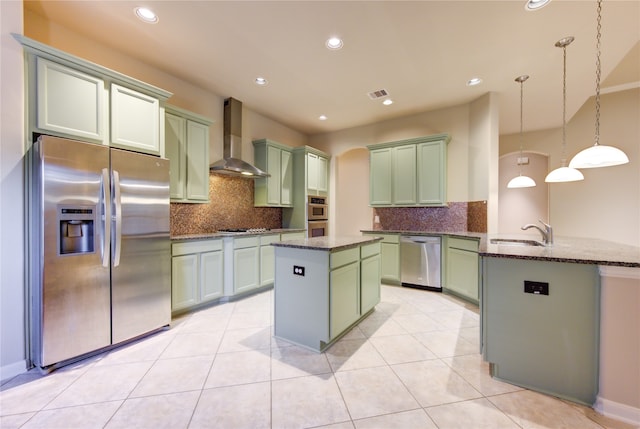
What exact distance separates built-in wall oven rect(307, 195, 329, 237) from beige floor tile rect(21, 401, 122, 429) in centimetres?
363

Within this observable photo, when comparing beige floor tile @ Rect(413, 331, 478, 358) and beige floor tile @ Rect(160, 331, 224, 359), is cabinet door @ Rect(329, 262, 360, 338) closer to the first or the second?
beige floor tile @ Rect(413, 331, 478, 358)

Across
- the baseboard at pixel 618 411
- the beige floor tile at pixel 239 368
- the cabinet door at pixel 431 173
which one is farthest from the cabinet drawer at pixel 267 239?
the baseboard at pixel 618 411

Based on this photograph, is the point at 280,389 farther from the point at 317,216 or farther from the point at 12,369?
the point at 317,216

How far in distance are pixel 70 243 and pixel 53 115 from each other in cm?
105

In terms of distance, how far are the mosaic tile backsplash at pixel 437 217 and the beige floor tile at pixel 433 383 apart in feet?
8.65

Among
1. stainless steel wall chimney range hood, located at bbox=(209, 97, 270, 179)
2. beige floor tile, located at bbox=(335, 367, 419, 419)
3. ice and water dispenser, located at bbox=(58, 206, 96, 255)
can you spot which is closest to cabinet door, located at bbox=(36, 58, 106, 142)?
ice and water dispenser, located at bbox=(58, 206, 96, 255)

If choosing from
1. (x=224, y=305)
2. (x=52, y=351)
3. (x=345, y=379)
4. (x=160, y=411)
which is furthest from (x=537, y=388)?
(x=52, y=351)

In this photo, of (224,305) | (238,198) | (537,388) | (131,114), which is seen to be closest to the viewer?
(537,388)

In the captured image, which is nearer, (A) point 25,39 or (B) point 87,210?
(A) point 25,39

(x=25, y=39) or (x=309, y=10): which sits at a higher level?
(x=309, y=10)

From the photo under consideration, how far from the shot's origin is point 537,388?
5.79ft

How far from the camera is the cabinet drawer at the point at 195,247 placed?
2952 mm

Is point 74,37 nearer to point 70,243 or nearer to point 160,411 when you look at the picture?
point 70,243

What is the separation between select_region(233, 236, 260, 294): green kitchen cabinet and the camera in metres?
3.55
